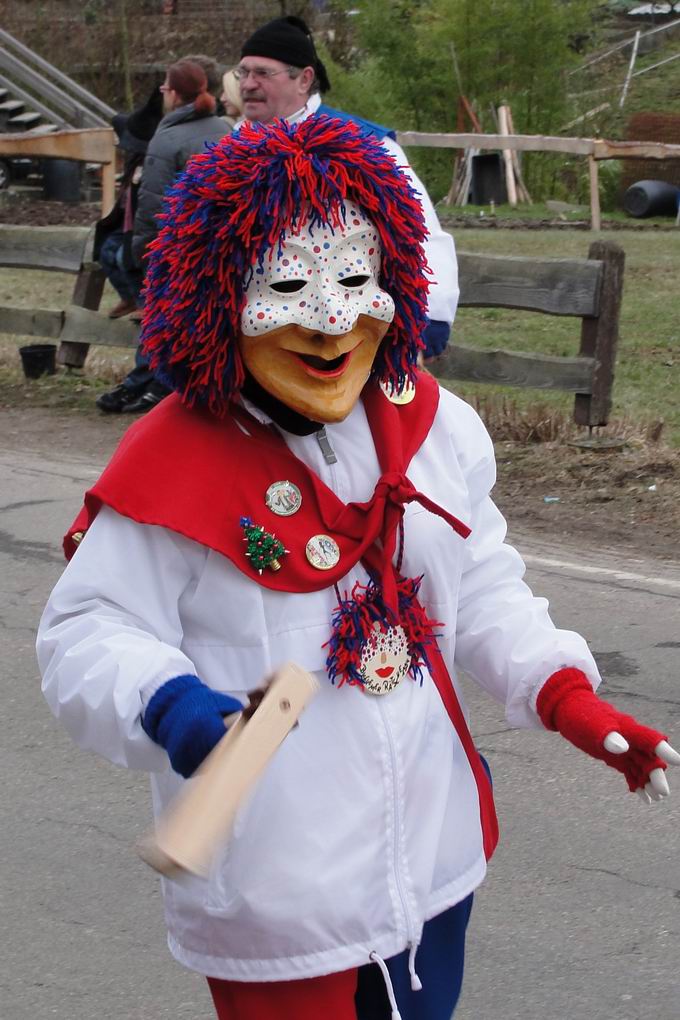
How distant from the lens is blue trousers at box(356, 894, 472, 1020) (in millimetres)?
2299

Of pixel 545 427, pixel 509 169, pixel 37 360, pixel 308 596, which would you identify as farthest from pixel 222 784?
pixel 509 169

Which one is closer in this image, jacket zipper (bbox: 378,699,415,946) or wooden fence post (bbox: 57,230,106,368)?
jacket zipper (bbox: 378,699,415,946)

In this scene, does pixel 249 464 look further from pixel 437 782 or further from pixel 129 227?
pixel 129 227

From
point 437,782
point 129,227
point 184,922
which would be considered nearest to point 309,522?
point 437,782

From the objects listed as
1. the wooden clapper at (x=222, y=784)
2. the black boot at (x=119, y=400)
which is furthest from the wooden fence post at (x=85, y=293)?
the wooden clapper at (x=222, y=784)

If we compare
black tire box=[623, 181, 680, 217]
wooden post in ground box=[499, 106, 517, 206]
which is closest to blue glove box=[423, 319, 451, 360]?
black tire box=[623, 181, 680, 217]

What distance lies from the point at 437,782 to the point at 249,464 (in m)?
0.54

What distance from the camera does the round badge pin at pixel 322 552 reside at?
2232mm

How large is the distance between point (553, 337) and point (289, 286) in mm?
9664

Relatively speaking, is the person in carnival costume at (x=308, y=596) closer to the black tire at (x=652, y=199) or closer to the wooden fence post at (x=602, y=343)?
the wooden fence post at (x=602, y=343)

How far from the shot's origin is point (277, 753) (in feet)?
7.15

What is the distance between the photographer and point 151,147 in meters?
8.09

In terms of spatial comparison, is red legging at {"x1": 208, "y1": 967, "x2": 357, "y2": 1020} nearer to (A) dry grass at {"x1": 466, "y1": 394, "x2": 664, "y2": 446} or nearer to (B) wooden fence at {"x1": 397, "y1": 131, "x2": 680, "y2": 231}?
(A) dry grass at {"x1": 466, "y1": 394, "x2": 664, "y2": 446}

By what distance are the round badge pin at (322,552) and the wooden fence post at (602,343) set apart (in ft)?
19.8
